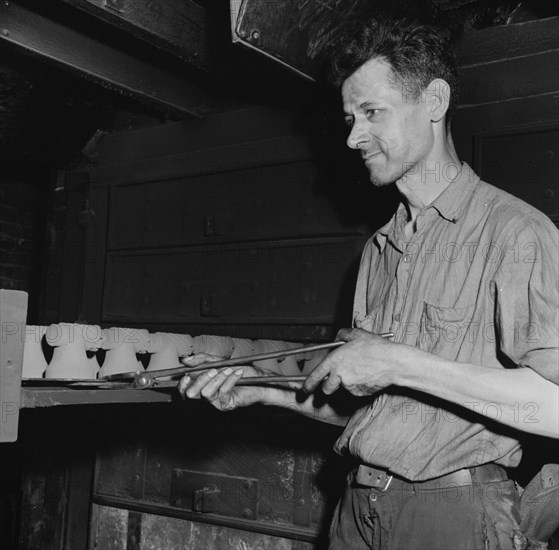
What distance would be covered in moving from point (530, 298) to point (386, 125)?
25.6 inches

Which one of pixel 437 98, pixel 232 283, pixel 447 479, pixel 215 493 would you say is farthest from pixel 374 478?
pixel 232 283

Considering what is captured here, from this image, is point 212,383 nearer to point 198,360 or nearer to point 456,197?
point 198,360

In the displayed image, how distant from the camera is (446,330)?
1.68 m

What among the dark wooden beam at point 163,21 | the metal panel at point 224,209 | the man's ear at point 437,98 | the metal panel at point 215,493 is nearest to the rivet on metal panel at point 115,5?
the dark wooden beam at point 163,21

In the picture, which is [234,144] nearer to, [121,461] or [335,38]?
[335,38]

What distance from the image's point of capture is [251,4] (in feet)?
7.23

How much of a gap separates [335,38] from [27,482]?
289 cm

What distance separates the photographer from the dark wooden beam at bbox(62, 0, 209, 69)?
237 cm

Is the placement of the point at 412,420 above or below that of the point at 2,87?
below

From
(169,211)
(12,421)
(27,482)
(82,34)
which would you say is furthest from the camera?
(27,482)

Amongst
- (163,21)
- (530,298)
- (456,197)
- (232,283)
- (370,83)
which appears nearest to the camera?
(530,298)

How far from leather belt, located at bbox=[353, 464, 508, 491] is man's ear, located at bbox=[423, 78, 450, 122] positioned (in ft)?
3.08

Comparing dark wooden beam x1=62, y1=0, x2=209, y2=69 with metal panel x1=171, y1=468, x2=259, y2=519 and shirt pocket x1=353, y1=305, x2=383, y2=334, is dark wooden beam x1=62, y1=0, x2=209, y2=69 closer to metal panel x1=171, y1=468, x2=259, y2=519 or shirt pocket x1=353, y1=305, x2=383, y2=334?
shirt pocket x1=353, y1=305, x2=383, y2=334

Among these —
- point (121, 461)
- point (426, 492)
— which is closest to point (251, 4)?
point (426, 492)
